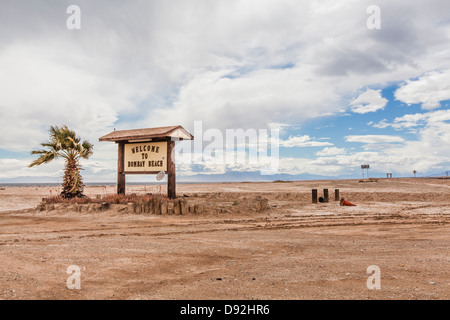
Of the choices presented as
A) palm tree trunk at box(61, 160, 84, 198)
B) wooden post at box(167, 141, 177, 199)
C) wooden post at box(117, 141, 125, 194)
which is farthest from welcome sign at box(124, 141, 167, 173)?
palm tree trunk at box(61, 160, 84, 198)

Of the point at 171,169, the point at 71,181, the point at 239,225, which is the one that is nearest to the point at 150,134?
the point at 171,169

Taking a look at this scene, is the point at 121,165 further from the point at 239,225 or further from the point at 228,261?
the point at 228,261

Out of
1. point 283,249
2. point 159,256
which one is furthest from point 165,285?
point 283,249

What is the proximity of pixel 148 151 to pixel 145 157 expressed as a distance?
1.33ft

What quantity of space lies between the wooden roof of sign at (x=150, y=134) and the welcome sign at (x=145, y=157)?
402 millimetres

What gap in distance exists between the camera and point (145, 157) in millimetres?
19172

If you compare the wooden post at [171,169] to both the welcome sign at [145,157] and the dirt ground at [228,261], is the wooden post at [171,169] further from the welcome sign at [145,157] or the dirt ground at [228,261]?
the dirt ground at [228,261]

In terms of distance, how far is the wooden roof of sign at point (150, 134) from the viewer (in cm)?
1828

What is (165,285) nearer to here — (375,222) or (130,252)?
(130,252)

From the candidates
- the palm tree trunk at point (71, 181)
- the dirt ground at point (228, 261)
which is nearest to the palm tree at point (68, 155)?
the palm tree trunk at point (71, 181)
